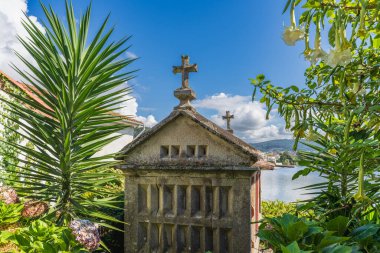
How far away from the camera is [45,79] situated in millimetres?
2131

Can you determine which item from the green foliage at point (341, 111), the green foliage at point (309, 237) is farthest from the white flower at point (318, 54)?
the green foliage at point (309, 237)

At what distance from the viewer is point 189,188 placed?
3.62m

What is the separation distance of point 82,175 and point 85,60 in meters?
1.00

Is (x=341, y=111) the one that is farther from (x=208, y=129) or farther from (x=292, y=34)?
(x=208, y=129)

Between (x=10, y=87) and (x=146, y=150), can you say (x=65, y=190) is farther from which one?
(x=10, y=87)

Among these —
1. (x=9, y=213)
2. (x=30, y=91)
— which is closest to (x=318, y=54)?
(x=30, y=91)

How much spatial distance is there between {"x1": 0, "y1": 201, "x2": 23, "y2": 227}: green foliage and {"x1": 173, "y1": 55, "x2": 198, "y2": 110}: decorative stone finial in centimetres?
297

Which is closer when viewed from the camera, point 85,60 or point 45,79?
point 45,79

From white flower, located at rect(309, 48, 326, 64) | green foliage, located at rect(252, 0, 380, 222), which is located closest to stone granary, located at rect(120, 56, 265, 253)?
green foliage, located at rect(252, 0, 380, 222)

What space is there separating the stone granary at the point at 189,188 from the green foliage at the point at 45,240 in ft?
5.47

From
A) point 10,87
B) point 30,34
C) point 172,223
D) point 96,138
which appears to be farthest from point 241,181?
point 10,87

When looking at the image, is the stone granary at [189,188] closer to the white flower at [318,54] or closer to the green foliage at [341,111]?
the green foliage at [341,111]

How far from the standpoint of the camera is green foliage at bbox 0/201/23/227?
3967mm

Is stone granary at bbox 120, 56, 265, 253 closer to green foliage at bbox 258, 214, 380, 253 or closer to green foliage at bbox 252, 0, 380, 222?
green foliage at bbox 252, 0, 380, 222
